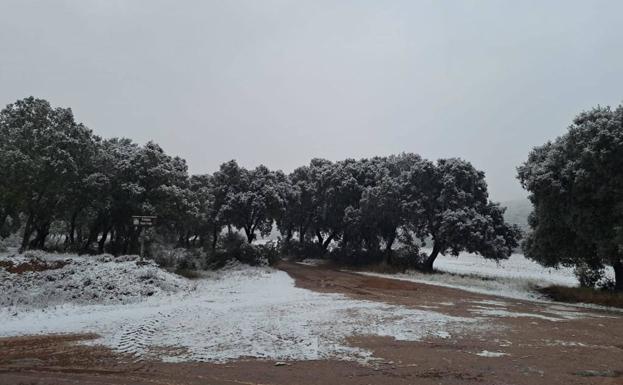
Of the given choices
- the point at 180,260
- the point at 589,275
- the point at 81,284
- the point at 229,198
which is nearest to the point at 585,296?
the point at 589,275

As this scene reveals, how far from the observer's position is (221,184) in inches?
1506

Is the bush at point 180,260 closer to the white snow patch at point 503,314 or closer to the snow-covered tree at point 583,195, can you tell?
the white snow patch at point 503,314

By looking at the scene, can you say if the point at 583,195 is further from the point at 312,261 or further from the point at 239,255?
the point at 312,261

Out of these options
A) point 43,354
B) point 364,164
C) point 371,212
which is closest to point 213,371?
point 43,354

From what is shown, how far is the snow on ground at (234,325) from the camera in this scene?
8938 millimetres

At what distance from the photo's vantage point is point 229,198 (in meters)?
36.4

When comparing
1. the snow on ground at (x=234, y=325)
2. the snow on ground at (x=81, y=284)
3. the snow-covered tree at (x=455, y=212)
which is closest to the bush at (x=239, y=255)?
the snow-covered tree at (x=455, y=212)

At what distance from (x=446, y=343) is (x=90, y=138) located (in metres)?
24.8

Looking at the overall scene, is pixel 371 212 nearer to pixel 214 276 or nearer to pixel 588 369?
pixel 214 276

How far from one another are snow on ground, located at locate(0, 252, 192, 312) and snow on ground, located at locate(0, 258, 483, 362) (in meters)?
0.66

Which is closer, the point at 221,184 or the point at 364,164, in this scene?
the point at 221,184

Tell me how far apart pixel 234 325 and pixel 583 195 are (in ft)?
55.4

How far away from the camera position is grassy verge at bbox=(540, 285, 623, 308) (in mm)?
19625

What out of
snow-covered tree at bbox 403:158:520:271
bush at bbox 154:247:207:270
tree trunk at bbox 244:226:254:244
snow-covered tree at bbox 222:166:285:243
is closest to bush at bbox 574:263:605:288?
snow-covered tree at bbox 403:158:520:271
